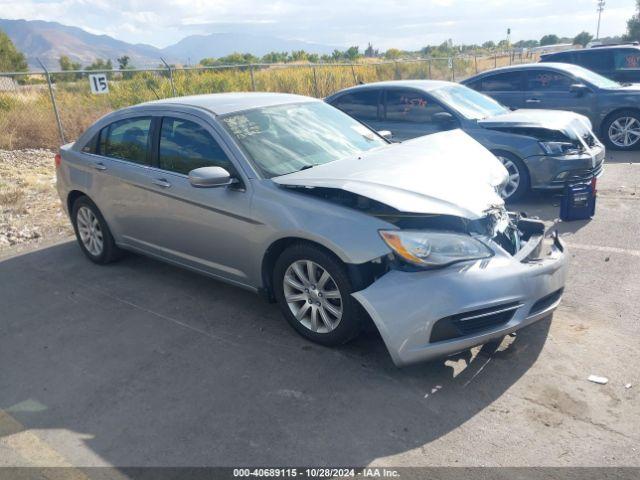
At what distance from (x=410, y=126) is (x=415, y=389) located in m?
5.29

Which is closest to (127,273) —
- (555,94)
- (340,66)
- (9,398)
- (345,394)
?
(9,398)

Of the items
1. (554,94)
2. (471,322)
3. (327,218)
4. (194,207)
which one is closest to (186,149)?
(194,207)

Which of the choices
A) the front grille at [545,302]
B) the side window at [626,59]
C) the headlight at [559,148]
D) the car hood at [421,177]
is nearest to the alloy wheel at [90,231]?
the car hood at [421,177]

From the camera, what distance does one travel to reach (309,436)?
299 centimetres

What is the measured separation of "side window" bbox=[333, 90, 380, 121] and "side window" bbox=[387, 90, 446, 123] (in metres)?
0.24

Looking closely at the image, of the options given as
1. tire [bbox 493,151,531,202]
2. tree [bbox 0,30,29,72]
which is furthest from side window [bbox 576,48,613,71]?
tree [bbox 0,30,29,72]

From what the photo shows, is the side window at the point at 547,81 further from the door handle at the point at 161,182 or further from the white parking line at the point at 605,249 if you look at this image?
the door handle at the point at 161,182

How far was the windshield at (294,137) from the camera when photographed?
169 inches

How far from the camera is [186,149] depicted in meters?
4.64

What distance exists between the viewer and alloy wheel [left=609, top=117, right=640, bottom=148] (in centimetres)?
1010

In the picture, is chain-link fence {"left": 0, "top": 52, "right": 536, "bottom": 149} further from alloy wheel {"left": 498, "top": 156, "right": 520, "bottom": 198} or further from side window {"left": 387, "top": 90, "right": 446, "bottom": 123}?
alloy wheel {"left": 498, "top": 156, "right": 520, "bottom": 198}

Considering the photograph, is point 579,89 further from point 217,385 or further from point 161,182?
point 217,385

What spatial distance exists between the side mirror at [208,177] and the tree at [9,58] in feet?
129

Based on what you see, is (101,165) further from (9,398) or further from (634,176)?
(634,176)
